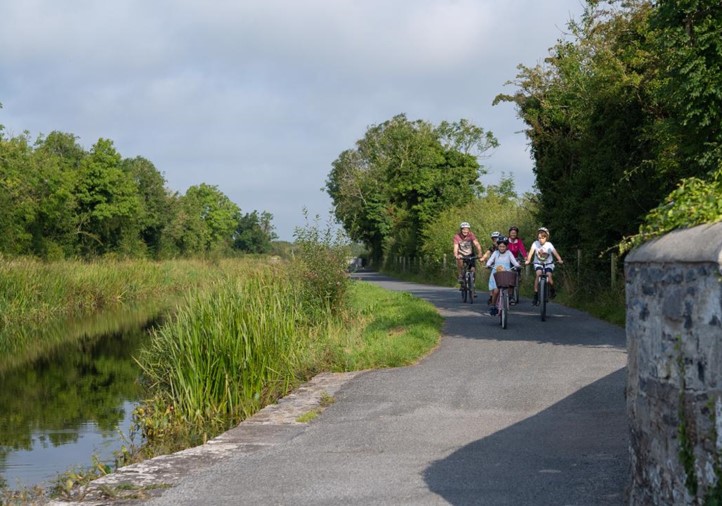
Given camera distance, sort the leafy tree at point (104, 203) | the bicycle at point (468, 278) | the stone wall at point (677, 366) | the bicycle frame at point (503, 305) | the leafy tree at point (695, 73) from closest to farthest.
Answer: the stone wall at point (677, 366) → the leafy tree at point (695, 73) → the bicycle frame at point (503, 305) → the bicycle at point (468, 278) → the leafy tree at point (104, 203)

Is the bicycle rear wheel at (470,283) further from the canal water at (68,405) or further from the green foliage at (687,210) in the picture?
the green foliage at (687,210)

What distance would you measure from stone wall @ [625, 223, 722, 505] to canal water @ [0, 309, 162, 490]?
627cm

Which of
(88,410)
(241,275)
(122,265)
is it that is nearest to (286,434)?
(88,410)

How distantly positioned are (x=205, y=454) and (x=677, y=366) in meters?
4.50

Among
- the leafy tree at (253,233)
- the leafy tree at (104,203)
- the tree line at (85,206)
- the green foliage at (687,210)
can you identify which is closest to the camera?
the green foliage at (687,210)

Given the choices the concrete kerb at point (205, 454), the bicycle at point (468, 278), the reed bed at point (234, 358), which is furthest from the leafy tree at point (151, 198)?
the concrete kerb at point (205, 454)

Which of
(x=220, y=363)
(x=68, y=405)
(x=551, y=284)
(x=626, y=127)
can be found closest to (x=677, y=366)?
(x=220, y=363)

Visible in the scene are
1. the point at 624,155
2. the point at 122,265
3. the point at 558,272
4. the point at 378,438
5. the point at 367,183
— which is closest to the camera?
the point at 378,438

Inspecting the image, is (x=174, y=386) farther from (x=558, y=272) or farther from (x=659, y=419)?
(x=558, y=272)

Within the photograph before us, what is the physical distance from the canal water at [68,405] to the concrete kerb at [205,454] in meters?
2.09

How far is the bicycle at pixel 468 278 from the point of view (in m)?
24.0

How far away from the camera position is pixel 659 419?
573 cm

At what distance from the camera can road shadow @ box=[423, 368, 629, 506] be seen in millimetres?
6863

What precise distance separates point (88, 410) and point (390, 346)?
5.11 m
